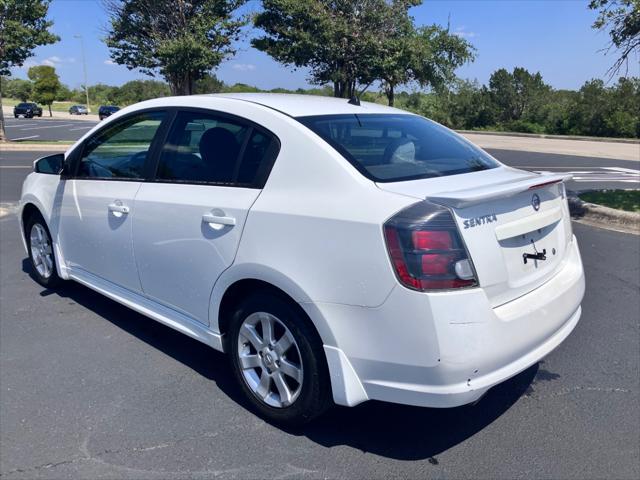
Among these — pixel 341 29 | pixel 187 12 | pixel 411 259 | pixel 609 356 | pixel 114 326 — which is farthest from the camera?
pixel 187 12

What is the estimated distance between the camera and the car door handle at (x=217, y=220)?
10.3ft

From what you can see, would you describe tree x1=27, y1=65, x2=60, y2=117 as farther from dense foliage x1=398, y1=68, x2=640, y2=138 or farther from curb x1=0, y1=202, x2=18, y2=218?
curb x1=0, y1=202, x2=18, y2=218

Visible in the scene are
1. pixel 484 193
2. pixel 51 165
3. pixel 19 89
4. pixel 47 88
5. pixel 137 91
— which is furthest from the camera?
pixel 19 89

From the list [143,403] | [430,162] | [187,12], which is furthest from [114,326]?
[187,12]

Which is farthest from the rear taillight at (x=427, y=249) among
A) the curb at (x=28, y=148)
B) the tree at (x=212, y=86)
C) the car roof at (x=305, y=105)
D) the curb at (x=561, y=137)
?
the tree at (x=212, y=86)

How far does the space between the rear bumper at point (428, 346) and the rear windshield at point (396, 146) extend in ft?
2.22

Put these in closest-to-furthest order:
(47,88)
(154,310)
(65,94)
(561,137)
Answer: (154,310) < (561,137) < (47,88) < (65,94)

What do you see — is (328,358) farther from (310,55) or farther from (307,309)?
(310,55)

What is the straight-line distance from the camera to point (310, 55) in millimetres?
20844

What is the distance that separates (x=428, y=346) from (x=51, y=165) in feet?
12.4

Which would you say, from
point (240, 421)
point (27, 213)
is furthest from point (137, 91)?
point (240, 421)

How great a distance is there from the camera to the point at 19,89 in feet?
281

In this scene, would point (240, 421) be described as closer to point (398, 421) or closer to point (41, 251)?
point (398, 421)

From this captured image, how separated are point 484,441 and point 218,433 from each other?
4.53 ft
